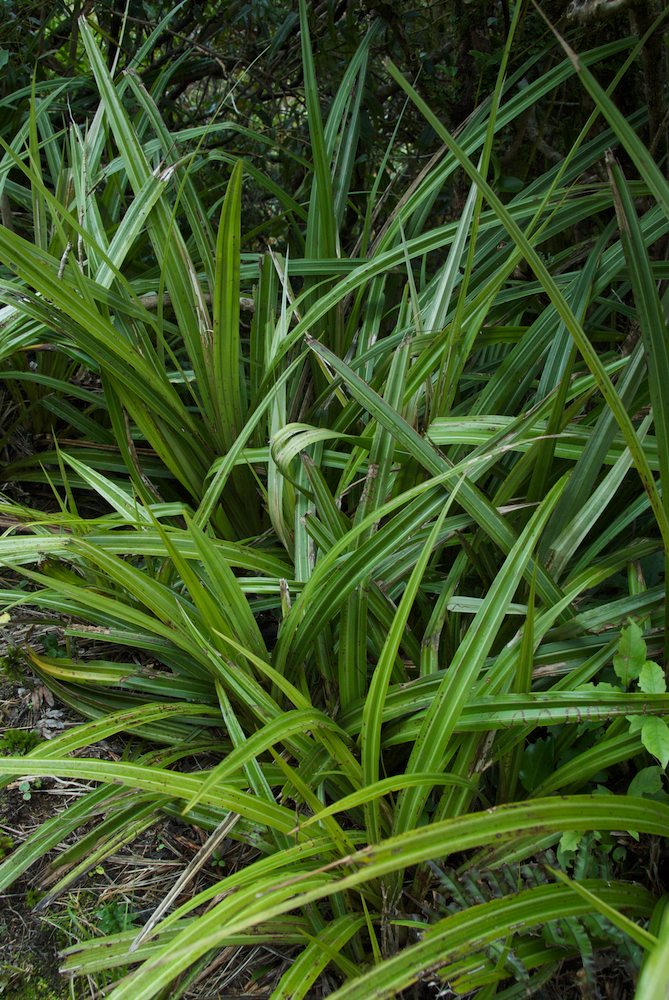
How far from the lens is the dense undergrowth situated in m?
0.87

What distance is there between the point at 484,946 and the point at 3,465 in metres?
1.42

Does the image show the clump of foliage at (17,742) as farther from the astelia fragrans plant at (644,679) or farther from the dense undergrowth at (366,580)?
the astelia fragrans plant at (644,679)

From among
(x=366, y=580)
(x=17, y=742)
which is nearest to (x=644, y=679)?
(x=366, y=580)

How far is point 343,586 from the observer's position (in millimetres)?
1104

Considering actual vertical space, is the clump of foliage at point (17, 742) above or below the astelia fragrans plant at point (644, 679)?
below

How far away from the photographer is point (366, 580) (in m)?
1.12

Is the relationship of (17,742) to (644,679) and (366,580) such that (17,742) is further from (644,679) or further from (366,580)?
(644,679)

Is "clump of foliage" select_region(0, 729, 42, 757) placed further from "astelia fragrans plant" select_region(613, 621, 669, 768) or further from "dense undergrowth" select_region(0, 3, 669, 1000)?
"astelia fragrans plant" select_region(613, 621, 669, 768)

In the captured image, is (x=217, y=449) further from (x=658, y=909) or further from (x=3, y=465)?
(x=658, y=909)

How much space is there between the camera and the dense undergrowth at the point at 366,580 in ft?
2.86

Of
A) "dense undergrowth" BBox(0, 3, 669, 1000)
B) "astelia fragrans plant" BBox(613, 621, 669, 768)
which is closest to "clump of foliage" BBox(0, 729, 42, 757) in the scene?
"dense undergrowth" BBox(0, 3, 669, 1000)

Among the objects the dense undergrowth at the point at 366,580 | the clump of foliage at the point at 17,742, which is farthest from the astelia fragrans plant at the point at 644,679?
the clump of foliage at the point at 17,742

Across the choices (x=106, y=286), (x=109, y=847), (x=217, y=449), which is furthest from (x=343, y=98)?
(x=109, y=847)

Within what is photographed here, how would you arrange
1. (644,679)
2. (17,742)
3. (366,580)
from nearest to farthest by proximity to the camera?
(644,679), (366,580), (17,742)
